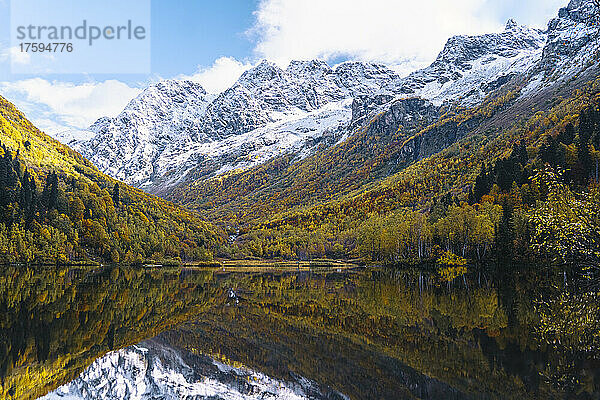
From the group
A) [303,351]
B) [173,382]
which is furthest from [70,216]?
[173,382]

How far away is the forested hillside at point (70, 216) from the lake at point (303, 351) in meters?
62.9

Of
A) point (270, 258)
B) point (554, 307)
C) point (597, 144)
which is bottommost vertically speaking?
point (270, 258)

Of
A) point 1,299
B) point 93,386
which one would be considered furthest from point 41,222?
point 93,386

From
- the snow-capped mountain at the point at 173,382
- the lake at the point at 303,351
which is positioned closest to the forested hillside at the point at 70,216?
the lake at the point at 303,351

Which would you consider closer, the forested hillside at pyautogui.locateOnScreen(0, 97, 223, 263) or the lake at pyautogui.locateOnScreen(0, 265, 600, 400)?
the lake at pyautogui.locateOnScreen(0, 265, 600, 400)

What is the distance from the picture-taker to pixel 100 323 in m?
21.7

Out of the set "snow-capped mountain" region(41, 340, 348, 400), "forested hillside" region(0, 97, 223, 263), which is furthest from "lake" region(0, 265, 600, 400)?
"forested hillside" region(0, 97, 223, 263)

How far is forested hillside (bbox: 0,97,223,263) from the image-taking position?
83125 mm

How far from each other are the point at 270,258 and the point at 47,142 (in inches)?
3504

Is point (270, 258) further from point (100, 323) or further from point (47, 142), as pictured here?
point (100, 323)

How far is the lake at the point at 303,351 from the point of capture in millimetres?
12484

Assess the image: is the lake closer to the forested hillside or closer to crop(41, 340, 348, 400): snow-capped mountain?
crop(41, 340, 348, 400): snow-capped mountain

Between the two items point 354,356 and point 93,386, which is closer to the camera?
point 93,386

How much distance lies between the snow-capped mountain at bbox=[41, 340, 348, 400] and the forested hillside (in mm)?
74363
